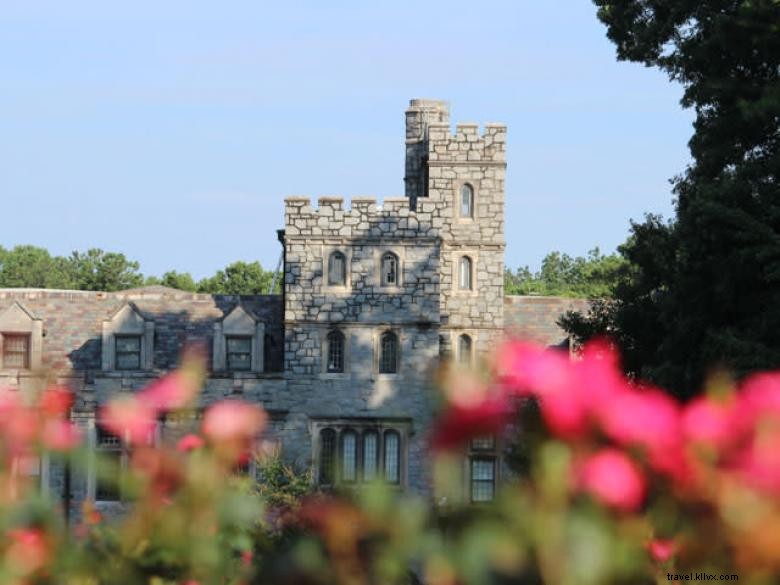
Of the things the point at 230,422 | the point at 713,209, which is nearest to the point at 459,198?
the point at 713,209

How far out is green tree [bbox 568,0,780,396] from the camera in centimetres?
2515

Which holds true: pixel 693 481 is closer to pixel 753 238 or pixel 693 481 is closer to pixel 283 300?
pixel 753 238

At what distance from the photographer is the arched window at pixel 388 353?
3912cm

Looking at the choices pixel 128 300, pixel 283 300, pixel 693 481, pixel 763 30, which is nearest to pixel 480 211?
pixel 283 300

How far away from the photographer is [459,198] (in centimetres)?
4122

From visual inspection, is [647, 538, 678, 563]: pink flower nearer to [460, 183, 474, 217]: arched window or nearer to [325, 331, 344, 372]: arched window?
[325, 331, 344, 372]: arched window

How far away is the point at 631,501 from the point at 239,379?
3422 cm

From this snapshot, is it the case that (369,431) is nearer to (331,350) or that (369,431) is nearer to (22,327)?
(331,350)

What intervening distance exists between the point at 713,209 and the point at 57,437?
64.3ft

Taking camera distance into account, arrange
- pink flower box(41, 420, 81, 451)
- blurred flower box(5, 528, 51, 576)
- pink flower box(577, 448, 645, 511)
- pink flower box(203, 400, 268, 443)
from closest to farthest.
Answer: pink flower box(577, 448, 645, 511)
pink flower box(203, 400, 268, 443)
blurred flower box(5, 528, 51, 576)
pink flower box(41, 420, 81, 451)

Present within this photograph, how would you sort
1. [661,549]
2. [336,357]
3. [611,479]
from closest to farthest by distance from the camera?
[611,479] → [661,549] → [336,357]

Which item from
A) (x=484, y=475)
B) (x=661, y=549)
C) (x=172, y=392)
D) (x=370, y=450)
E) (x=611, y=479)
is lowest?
(x=484, y=475)

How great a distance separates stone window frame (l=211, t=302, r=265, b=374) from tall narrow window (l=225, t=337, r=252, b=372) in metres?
0.14

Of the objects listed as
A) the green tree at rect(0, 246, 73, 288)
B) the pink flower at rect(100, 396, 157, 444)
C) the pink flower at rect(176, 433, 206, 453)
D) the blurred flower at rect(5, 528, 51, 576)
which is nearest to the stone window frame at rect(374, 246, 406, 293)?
the pink flower at rect(176, 433, 206, 453)
